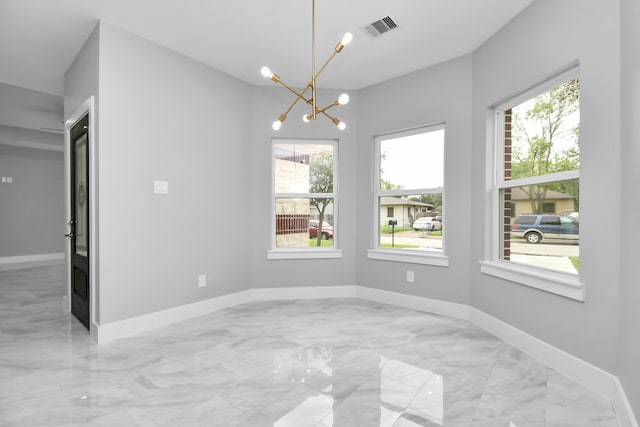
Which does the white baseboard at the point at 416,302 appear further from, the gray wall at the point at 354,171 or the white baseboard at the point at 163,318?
the white baseboard at the point at 163,318

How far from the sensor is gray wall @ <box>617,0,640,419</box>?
175 cm

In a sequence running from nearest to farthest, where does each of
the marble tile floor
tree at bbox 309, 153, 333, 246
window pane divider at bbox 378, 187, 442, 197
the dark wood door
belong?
the marble tile floor → the dark wood door → window pane divider at bbox 378, 187, 442, 197 → tree at bbox 309, 153, 333, 246

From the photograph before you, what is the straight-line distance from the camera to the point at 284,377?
2.35m

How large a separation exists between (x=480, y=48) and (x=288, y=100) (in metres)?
2.27

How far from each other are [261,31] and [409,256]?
286 centimetres

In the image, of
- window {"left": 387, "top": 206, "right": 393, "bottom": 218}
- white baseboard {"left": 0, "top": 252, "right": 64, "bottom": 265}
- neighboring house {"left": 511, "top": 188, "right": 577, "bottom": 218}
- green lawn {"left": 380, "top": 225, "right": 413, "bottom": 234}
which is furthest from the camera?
white baseboard {"left": 0, "top": 252, "right": 64, "bottom": 265}

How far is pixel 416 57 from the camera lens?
3.64 meters

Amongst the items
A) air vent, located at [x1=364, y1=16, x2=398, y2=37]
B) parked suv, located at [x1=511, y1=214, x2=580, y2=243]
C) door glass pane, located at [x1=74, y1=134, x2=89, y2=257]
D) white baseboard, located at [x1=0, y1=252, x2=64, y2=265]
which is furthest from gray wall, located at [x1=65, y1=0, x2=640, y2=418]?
white baseboard, located at [x1=0, y1=252, x2=64, y2=265]

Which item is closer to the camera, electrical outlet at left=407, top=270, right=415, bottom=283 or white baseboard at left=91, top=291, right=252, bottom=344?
white baseboard at left=91, top=291, right=252, bottom=344

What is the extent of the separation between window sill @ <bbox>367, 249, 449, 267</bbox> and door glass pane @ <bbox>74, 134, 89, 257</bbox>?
10.4 feet

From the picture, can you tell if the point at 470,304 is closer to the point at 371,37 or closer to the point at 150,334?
the point at 371,37

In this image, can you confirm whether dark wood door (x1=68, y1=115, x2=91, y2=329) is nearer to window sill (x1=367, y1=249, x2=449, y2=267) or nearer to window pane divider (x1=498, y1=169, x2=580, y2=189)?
window sill (x1=367, y1=249, x2=449, y2=267)

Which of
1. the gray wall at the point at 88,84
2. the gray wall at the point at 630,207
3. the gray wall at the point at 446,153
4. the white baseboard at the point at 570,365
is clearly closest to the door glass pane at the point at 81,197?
the gray wall at the point at 88,84

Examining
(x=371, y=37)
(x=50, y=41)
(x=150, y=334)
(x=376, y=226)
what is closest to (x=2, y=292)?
(x=150, y=334)
